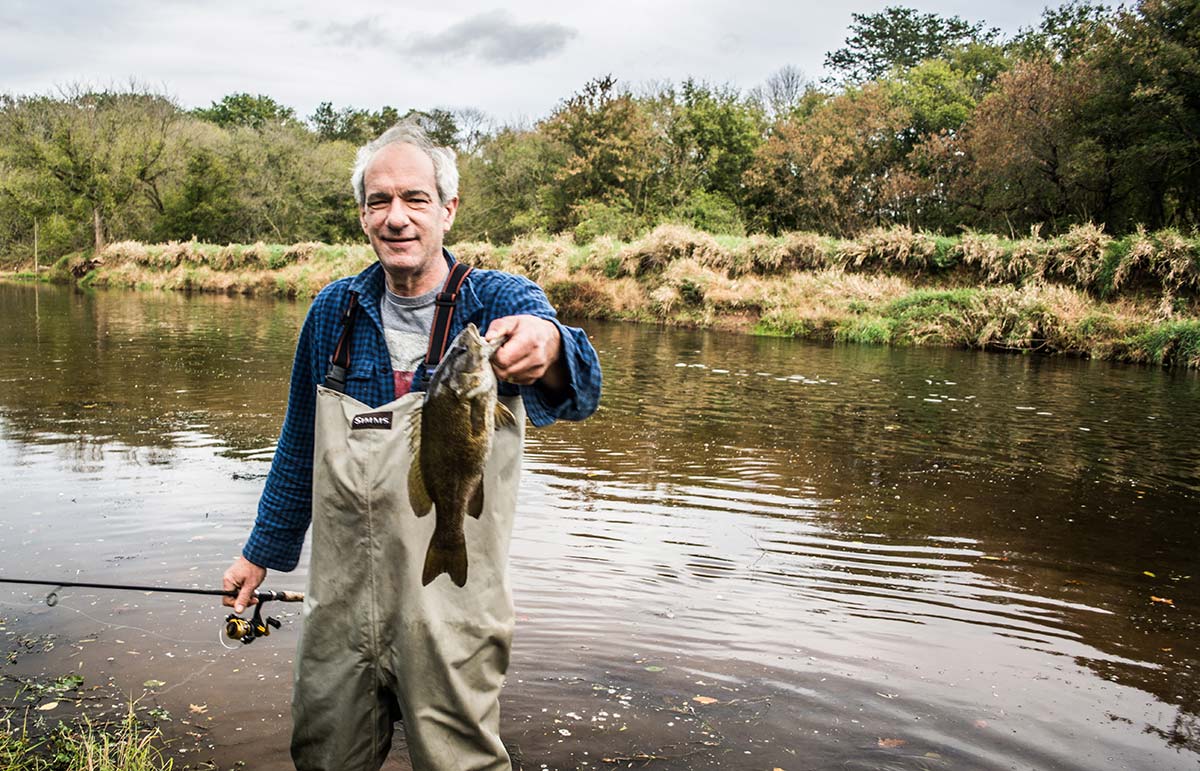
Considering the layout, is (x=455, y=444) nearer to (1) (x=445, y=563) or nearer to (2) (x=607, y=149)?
(1) (x=445, y=563)

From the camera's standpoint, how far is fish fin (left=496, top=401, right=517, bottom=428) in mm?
2301

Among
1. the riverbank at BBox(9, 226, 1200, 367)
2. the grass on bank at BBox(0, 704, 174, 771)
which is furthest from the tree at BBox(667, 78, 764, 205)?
the grass on bank at BBox(0, 704, 174, 771)

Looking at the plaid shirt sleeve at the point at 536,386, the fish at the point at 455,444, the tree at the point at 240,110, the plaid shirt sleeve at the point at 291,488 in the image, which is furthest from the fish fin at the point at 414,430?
the tree at the point at 240,110

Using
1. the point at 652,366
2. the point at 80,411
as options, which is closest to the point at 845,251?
the point at 652,366

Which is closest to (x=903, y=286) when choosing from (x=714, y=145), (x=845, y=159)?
(x=845, y=159)

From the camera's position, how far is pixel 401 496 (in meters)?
2.30

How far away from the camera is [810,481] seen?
9.20m

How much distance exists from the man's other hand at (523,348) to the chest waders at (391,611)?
0.20 meters

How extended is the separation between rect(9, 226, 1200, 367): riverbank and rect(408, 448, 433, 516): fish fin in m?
23.3

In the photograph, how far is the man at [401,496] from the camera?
2.31m

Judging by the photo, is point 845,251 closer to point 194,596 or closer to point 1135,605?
point 1135,605

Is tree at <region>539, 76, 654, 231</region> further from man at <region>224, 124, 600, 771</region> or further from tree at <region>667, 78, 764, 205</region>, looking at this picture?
man at <region>224, 124, 600, 771</region>

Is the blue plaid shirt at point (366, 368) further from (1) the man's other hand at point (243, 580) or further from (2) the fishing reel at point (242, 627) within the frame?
(2) the fishing reel at point (242, 627)

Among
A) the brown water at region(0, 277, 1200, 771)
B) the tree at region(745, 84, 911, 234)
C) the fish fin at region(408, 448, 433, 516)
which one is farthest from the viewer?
the tree at region(745, 84, 911, 234)
